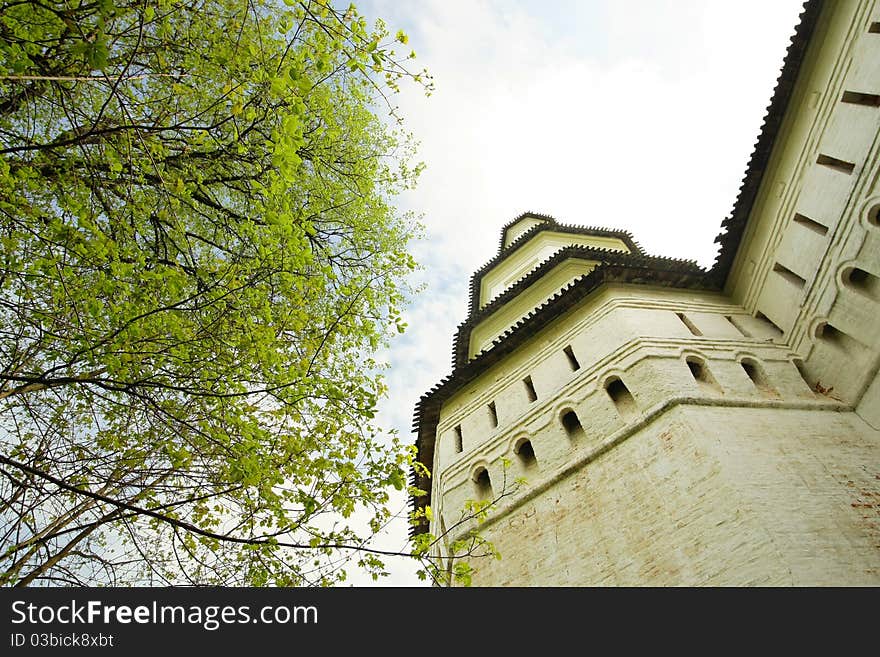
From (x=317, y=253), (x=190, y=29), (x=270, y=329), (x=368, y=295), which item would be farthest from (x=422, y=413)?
(x=190, y=29)

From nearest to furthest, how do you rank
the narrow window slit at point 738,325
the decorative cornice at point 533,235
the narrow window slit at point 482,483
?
the narrow window slit at point 482,483, the narrow window slit at point 738,325, the decorative cornice at point 533,235

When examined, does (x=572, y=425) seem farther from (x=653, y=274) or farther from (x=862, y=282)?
(x=862, y=282)

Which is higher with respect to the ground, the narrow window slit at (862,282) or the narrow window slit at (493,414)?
the narrow window slit at (493,414)

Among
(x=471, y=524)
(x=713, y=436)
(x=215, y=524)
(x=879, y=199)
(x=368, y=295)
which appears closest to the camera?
(x=215, y=524)

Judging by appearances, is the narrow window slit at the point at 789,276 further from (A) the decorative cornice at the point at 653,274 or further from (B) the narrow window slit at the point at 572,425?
(B) the narrow window slit at the point at 572,425

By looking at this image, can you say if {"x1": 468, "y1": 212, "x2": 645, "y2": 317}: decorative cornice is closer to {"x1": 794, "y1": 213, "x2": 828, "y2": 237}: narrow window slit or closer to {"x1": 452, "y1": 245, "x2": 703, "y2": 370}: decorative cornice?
{"x1": 452, "y1": 245, "x2": 703, "y2": 370}: decorative cornice

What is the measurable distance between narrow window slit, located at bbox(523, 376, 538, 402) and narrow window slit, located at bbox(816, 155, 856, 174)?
709 cm

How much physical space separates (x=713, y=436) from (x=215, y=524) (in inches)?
276

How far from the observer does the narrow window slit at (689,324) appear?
1135cm

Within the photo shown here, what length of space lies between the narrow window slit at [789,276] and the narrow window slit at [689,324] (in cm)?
206

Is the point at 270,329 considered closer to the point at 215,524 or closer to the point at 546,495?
the point at 215,524

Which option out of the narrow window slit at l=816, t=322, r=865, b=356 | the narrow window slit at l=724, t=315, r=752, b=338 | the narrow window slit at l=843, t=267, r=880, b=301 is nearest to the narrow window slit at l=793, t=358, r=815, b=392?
the narrow window slit at l=816, t=322, r=865, b=356

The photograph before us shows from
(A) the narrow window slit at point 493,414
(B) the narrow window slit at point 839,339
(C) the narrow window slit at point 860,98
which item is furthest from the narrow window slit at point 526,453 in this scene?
(C) the narrow window slit at point 860,98
